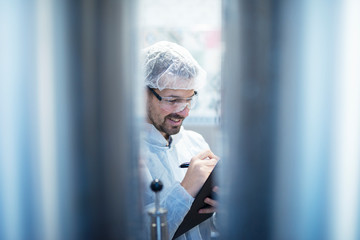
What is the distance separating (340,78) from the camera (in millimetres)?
331

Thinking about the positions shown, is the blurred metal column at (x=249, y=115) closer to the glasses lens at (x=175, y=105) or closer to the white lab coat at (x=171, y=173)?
the white lab coat at (x=171, y=173)

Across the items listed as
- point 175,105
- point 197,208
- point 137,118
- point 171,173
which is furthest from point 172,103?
point 137,118

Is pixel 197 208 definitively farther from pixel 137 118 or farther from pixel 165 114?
pixel 137 118

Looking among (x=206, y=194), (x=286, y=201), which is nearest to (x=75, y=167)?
(x=286, y=201)

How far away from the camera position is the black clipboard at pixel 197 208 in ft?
3.15

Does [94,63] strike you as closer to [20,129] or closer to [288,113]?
[20,129]

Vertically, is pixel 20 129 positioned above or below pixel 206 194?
above

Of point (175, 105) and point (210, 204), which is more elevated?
point (175, 105)

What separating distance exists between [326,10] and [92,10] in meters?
0.28

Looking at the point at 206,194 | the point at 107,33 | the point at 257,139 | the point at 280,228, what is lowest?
the point at 206,194

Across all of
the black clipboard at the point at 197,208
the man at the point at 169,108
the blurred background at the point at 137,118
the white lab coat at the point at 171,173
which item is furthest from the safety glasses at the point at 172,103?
the blurred background at the point at 137,118

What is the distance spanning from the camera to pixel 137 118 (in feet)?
1.13

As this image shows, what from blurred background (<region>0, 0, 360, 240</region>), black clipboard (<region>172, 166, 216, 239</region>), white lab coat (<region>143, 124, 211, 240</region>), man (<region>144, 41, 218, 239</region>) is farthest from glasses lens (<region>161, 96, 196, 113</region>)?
blurred background (<region>0, 0, 360, 240</region>)

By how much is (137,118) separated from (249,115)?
14 centimetres
